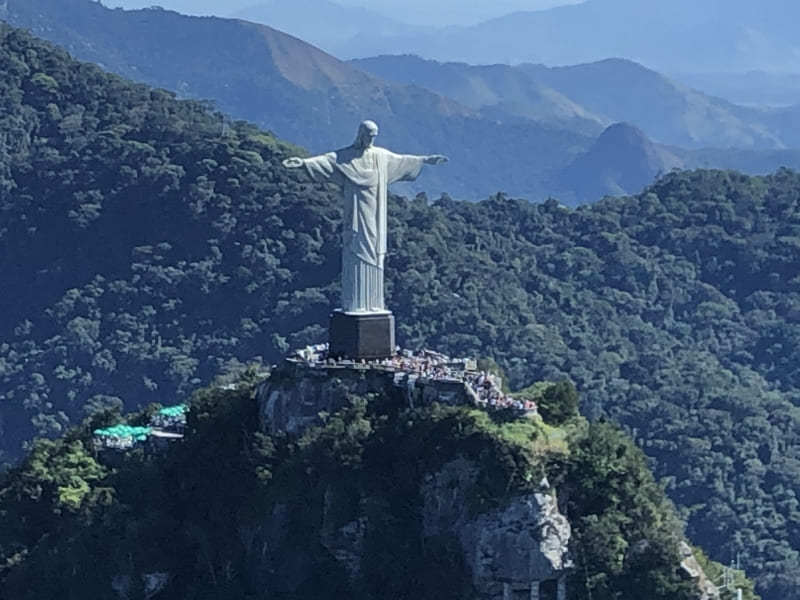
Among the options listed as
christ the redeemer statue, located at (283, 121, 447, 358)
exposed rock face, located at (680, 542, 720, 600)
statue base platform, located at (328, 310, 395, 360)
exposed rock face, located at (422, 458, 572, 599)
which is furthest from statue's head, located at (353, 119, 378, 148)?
exposed rock face, located at (680, 542, 720, 600)

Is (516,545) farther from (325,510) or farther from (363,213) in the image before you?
(363,213)

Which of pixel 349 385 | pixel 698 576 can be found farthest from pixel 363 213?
pixel 698 576

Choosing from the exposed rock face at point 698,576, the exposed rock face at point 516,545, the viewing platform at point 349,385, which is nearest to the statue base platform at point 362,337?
the viewing platform at point 349,385

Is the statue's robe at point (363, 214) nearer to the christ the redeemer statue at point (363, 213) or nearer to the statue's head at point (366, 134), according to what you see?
the christ the redeemer statue at point (363, 213)

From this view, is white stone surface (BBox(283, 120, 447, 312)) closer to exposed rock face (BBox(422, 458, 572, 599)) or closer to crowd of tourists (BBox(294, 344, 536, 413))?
crowd of tourists (BBox(294, 344, 536, 413))

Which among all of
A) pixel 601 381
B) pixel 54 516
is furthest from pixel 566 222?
pixel 54 516

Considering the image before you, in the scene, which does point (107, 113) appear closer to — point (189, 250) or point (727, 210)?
point (189, 250)

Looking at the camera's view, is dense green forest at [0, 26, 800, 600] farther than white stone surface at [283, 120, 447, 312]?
Yes

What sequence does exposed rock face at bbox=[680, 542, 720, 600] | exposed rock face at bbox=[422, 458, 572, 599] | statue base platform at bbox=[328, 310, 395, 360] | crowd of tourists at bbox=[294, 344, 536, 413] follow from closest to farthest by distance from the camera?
exposed rock face at bbox=[422, 458, 572, 599]
exposed rock face at bbox=[680, 542, 720, 600]
crowd of tourists at bbox=[294, 344, 536, 413]
statue base platform at bbox=[328, 310, 395, 360]
